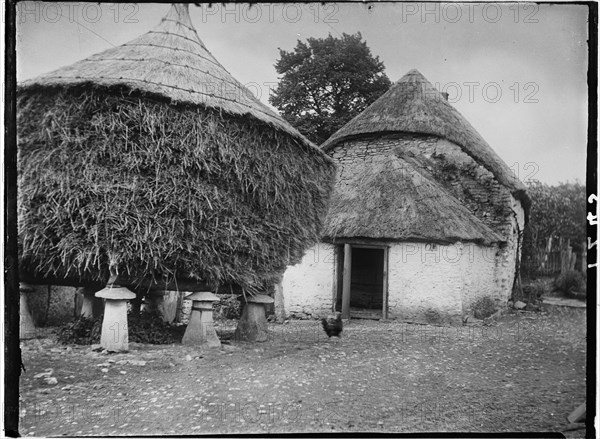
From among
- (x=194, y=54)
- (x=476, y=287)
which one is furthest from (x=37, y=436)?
(x=476, y=287)

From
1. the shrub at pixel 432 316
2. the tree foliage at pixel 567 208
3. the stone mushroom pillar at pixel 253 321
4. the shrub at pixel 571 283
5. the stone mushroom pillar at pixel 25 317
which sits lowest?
the shrub at pixel 432 316

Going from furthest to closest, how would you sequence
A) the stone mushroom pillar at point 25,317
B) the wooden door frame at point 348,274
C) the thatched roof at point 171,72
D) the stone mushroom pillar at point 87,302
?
1. the wooden door frame at point 348,274
2. the stone mushroom pillar at point 87,302
3. the thatched roof at point 171,72
4. the stone mushroom pillar at point 25,317

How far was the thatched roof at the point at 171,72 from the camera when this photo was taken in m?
3.88

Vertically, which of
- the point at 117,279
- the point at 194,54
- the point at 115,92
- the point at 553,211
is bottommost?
the point at 117,279

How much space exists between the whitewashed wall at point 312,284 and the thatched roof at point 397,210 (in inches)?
19.2

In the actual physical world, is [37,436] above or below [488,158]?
below

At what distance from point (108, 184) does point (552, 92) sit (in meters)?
4.02

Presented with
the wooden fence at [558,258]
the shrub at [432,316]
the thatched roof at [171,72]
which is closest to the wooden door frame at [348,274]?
the shrub at [432,316]

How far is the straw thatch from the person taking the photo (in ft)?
12.5

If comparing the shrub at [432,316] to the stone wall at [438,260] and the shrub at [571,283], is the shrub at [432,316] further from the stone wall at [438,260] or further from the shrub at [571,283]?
the shrub at [571,283]

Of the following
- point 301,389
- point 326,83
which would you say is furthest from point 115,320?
point 326,83

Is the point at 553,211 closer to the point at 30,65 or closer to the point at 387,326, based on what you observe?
the point at 387,326

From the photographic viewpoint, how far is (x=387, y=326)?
6965 millimetres

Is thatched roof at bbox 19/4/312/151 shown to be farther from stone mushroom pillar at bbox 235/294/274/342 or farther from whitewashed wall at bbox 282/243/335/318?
whitewashed wall at bbox 282/243/335/318
